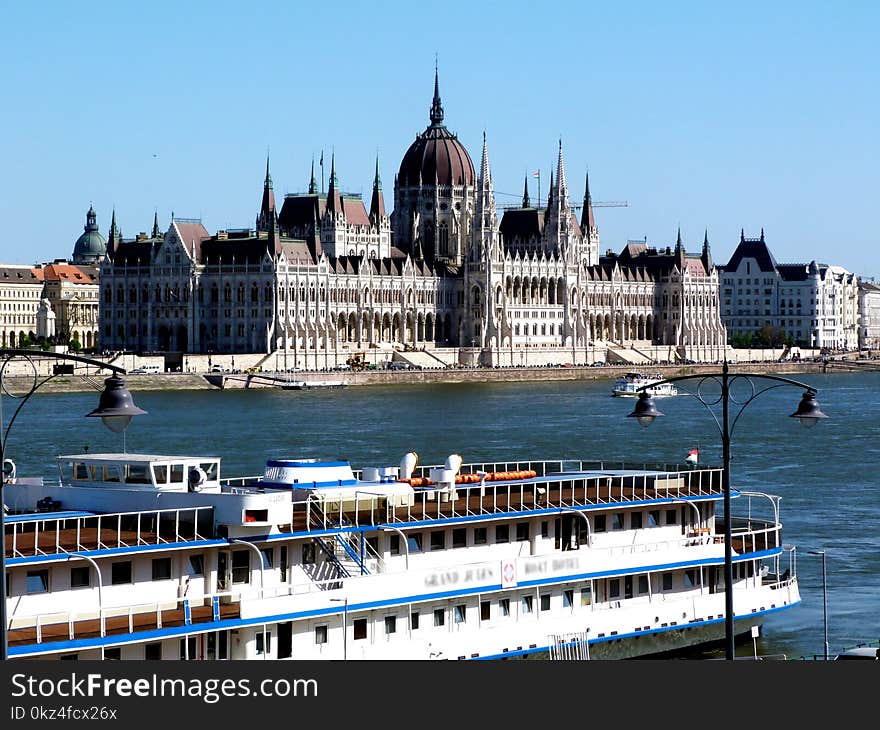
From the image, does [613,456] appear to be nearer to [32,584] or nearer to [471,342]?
[32,584]

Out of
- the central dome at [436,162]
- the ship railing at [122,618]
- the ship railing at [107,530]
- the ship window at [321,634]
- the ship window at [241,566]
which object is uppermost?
the central dome at [436,162]

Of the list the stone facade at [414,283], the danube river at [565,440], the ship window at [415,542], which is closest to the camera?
the ship window at [415,542]

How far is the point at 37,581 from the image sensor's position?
21.8 metres

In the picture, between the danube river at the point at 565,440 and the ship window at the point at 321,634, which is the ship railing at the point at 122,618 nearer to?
the ship window at the point at 321,634

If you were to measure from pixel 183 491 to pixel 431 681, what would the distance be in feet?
36.6

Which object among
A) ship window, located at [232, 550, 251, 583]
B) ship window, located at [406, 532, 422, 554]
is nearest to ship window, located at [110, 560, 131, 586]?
ship window, located at [232, 550, 251, 583]

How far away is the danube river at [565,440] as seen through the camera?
35406 millimetres

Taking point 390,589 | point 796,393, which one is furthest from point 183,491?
point 796,393

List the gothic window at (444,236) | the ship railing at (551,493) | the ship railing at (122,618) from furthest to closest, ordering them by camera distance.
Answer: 1. the gothic window at (444,236)
2. the ship railing at (551,493)
3. the ship railing at (122,618)

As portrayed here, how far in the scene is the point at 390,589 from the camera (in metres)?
24.6

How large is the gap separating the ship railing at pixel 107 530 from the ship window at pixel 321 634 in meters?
1.88

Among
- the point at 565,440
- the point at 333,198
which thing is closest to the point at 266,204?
the point at 333,198

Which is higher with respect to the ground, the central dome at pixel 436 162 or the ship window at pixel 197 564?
the central dome at pixel 436 162

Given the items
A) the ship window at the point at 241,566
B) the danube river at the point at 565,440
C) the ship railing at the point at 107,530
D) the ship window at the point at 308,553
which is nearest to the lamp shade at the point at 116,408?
the ship railing at the point at 107,530
